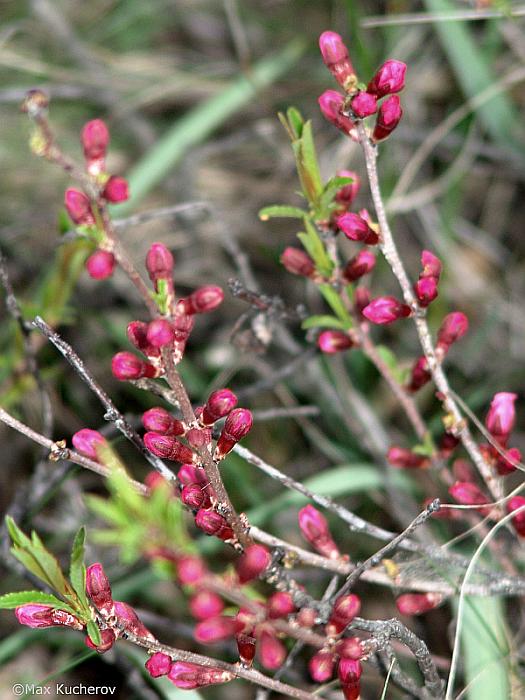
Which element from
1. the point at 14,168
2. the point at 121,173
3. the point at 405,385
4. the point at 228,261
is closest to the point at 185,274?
the point at 228,261

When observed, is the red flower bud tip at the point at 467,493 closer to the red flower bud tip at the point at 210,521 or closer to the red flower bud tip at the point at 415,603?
the red flower bud tip at the point at 415,603

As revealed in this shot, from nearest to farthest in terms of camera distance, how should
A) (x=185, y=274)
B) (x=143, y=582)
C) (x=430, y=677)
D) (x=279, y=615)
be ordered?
(x=279, y=615), (x=430, y=677), (x=143, y=582), (x=185, y=274)

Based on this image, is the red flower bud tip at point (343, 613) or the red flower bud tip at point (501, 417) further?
the red flower bud tip at point (501, 417)

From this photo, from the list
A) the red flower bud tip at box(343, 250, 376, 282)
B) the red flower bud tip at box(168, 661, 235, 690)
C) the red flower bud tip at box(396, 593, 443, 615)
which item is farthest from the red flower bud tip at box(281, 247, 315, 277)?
the red flower bud tip at box(168, 661, 235, 690)

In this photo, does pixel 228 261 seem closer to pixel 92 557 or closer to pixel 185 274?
pixel 185 274

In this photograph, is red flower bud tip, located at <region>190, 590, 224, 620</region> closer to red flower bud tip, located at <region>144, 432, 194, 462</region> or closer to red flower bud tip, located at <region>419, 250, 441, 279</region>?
red flower bud tip, located at <region>144, 432, 194, 462</region>

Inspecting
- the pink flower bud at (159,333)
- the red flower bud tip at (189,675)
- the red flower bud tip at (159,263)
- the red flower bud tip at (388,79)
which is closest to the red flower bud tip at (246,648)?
the red flower bud tip at (189,675)
